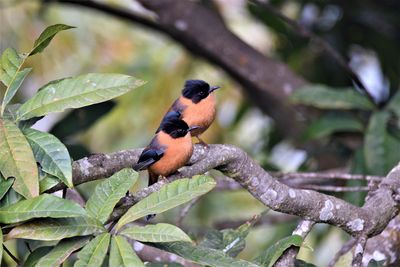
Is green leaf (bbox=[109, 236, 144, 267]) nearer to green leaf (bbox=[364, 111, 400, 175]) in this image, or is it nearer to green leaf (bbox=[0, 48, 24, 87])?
green leaf (bbox=[0, 48, 24, 87])

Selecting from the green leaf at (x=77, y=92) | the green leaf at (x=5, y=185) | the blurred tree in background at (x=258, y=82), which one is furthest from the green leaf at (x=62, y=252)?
the blurred tree in background at (x=258, y=82)

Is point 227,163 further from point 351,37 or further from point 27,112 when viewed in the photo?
point 351,37

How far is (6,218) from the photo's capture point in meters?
1.68

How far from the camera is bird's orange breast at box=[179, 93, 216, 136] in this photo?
2.62 meters

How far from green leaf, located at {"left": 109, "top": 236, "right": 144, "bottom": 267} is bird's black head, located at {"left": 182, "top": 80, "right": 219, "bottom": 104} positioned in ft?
3.66

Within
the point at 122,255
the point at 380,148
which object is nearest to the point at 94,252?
the point at 122,255

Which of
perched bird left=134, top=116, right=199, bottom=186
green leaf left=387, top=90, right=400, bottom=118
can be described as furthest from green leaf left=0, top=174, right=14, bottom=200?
green leaf left=387, top=90, right=400, bottom=118

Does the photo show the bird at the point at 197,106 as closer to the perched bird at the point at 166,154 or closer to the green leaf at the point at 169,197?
the perched bird at the point at 166,154

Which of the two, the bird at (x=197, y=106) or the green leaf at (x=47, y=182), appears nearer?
the green leaf at (x=47, y=182)

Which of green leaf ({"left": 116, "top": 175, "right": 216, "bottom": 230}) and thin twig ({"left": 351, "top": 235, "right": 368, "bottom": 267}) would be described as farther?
thin twig ({"left": 351, "top": 235, "right": 368, "bottom": 267})

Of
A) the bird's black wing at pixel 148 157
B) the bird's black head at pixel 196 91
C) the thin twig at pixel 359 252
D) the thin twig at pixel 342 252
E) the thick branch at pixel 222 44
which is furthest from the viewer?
the thick branch at pixel 222 44

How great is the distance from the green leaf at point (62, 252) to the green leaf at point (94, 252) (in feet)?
0.21

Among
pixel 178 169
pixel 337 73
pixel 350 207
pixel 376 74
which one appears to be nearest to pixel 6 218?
pixel 178 169

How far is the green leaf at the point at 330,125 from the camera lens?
11.7 feet
